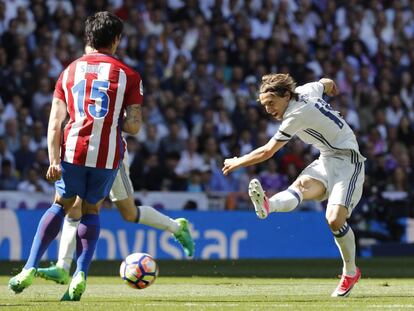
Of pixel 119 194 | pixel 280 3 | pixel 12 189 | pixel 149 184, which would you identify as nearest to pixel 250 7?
pixel 280 3

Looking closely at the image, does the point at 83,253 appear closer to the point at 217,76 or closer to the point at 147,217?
the point at 147,217

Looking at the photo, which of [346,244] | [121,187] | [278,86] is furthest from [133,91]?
[121,187]

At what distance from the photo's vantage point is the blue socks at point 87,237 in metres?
8.88

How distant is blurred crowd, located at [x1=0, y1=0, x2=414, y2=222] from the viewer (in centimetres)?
1867

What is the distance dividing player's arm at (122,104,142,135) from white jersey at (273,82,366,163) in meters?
1.43

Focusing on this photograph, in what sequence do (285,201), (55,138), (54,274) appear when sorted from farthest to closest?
1. (285,201)
2. (54,274)
3. (55,138)

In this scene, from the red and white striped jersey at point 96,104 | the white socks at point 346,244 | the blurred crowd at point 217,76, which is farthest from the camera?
the blurred crowd at point 217,76

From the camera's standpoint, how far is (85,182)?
8.87 meters

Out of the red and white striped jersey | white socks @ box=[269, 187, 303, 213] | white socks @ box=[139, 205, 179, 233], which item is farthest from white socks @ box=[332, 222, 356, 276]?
the red and white striped jersey

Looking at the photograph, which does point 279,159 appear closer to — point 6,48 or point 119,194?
point 6,48

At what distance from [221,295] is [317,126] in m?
1.75

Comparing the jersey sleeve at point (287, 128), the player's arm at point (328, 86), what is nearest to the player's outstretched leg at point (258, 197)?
the jersey sleeve at point (287, 128)

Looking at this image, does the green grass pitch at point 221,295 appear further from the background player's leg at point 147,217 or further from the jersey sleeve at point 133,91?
the jersey sleeve at point 133,91

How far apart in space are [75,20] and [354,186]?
10920mm
